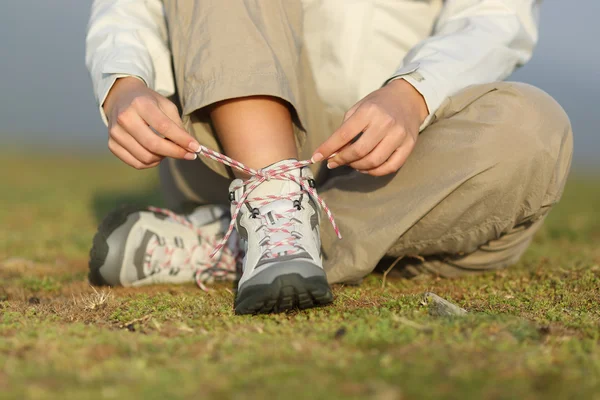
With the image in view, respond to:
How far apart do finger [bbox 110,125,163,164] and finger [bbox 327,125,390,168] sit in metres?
0.49

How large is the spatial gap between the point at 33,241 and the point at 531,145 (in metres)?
2.41

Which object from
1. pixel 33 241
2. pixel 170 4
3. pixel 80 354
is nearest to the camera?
pixel 80 354

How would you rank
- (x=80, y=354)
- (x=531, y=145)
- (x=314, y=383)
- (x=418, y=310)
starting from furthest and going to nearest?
(x=531, y=145)
(x=418, y=310)
(x=80, y=354)
(x=314, y=383)

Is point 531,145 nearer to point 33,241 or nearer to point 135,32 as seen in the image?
point 135,32

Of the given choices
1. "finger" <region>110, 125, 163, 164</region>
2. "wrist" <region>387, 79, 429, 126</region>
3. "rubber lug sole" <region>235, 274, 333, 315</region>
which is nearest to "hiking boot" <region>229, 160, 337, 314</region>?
"rubber lug sole" <region>235, 274, 333, 315</region>

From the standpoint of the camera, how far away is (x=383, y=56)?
2.19m

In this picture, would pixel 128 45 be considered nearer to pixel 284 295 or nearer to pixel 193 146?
pixel 193 146

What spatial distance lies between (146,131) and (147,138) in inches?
0.7

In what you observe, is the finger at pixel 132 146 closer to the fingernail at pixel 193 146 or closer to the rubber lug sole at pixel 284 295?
the fingernail at pixel 193 146

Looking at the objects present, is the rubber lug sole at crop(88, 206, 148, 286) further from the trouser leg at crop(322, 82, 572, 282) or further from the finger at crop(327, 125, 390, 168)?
the finger at crop(327, 125, 390, 168)

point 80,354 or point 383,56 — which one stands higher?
point 383,56

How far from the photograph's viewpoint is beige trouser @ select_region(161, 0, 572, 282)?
5.62ft

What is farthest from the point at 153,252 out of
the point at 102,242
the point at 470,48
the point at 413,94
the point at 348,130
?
the point at 470,48

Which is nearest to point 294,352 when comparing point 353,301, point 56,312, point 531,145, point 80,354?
point 80,354
